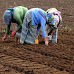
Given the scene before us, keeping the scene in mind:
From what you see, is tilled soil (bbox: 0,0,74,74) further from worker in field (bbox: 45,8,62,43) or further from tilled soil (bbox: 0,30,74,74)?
worker in field (bbox: 45,8,62,43)

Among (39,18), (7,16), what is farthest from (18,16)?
(39,18)

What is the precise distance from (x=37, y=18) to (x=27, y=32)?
1.75 ft

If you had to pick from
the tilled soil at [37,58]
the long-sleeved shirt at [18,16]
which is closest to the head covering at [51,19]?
the tilled soil at [37,58]

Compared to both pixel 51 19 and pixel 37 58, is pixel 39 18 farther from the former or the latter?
pixel 37 58

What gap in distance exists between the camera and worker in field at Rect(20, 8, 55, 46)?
209 inches

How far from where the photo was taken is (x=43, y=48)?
5270 mm

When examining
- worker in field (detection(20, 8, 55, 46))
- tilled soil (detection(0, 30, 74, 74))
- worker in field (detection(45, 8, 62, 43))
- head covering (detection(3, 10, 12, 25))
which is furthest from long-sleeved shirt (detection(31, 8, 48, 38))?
head covering (detection(3, 10, 12, 25))

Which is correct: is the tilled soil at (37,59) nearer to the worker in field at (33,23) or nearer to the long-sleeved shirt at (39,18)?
the worker in field at (33,23)

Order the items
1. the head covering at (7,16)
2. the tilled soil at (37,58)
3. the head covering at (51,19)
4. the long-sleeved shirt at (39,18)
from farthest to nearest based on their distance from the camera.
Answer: the head covering at (7,16) → the head covering at (51,19) → the long-sleeved shirt at (39,18) → the tilled soil at (37,58)

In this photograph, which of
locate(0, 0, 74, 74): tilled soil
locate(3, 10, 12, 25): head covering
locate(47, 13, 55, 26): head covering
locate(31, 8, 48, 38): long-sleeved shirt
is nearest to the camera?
locate(0, 0, 74, 74): tilled soil

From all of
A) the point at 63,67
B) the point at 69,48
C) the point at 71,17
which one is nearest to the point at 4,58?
the point at 63,67

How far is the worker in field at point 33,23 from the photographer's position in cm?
532

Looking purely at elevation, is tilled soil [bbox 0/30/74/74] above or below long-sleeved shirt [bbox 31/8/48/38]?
below

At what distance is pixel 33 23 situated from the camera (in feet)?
17.8
